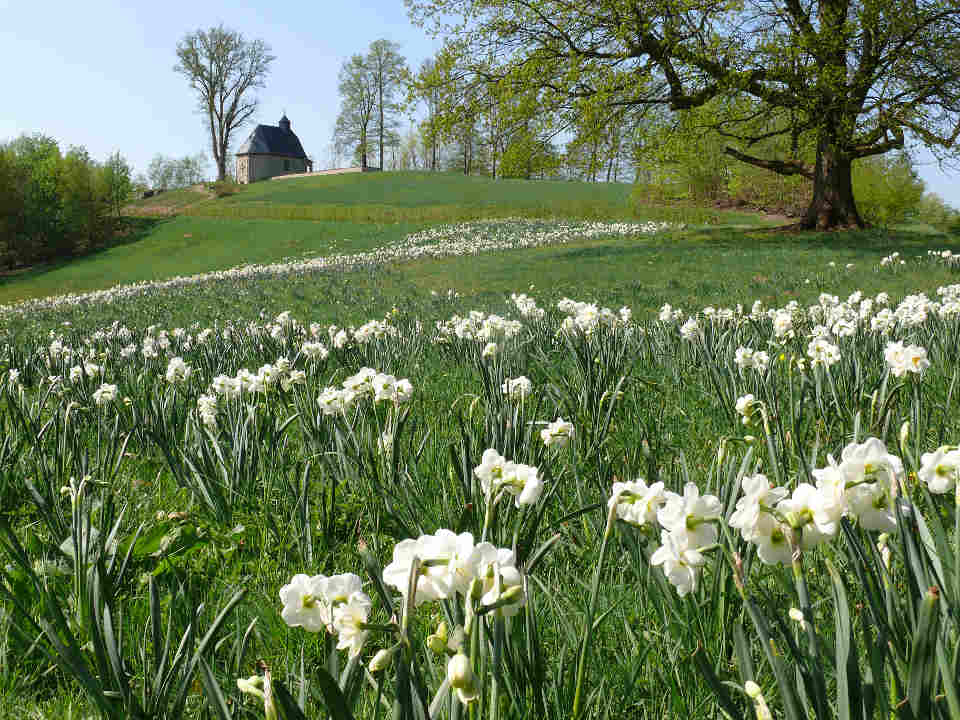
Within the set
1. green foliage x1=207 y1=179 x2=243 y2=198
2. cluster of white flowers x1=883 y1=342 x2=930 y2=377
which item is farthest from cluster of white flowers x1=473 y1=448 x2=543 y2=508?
green foliage x1=207 y1=179 x2=243 y2=198

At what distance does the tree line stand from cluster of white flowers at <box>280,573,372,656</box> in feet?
152

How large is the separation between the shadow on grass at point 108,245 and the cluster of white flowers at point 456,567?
128ft

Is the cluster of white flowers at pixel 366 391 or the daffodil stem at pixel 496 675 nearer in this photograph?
the daffodil stem at pixel 496 675

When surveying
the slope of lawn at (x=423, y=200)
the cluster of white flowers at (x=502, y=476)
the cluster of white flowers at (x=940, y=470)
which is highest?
the slope of lawn at (x=423, y=200)

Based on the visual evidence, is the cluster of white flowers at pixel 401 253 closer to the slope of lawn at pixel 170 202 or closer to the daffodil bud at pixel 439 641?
Result: the daffodil bud at pixel 439 641

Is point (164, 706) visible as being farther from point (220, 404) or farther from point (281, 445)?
point (220, 404)

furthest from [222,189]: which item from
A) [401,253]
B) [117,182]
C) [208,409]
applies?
[208,409]

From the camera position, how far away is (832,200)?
19.7 meters

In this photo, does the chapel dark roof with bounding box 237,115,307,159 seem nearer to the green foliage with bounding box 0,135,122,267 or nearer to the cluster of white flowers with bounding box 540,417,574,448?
the green foliage with bounding box 0,135,122,267

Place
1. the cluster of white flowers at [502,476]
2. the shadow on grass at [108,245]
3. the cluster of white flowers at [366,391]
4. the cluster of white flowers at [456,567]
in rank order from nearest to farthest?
the cluster of white flowers at [456,567], the cluster of white flowers at [502,476], the cluster of white flowers at [366,391], the shadow on grass at [108,245]

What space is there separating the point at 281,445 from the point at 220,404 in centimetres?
76

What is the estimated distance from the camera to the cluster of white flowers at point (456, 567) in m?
0.86

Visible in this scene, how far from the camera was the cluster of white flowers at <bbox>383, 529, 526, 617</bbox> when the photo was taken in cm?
86

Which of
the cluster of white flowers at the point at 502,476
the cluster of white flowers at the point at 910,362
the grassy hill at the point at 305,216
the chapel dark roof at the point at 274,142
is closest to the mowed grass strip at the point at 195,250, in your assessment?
the grassy hill at the point at 305,216
